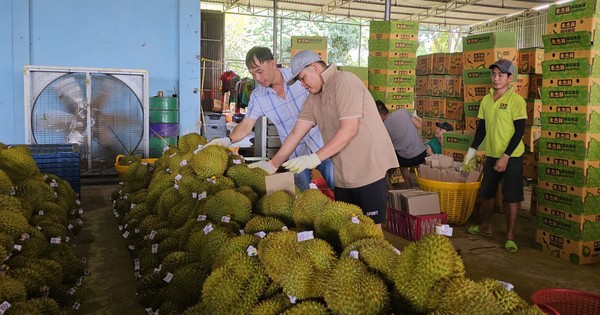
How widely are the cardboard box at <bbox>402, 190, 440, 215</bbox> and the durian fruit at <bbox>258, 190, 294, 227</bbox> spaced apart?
2642 mm

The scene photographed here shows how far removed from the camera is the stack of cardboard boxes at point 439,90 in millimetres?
7915

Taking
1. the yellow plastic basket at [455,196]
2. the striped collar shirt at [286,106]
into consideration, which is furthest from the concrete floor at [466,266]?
the striped collar shirt at [286,106]

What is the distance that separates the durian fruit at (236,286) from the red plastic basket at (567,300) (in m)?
1.53

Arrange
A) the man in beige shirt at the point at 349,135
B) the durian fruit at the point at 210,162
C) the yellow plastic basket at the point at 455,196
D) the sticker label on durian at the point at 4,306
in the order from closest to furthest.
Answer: the sticker label on durian at the point at 4,306
the man in beige shirt at the point at 349,135
the durian fruit at the point at 210,162
the yellow plastic basket at the point at 455,196

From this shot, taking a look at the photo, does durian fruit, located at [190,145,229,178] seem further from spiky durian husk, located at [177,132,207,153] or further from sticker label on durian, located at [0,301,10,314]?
sticker label on durian, located at [0,301,10,314]

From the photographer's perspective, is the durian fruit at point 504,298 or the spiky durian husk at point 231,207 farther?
the spiky durian husk at point 231,207

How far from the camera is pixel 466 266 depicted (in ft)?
13.9

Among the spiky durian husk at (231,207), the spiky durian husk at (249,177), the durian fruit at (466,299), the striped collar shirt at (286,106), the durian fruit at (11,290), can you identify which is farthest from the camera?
the striped collar shirt at (286,106)

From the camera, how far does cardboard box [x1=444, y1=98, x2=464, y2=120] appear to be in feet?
25.6

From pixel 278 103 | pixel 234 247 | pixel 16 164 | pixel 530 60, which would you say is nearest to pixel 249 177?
pixel 278 103

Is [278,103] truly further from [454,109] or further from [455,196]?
[454,109]

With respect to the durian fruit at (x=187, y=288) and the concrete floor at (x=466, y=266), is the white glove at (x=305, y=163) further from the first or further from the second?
the concrete floor at (x=466, y=266)

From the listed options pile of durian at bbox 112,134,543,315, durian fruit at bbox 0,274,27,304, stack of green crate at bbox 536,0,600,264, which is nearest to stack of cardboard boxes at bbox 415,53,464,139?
stack of green crate at bbox 536,0,600,264

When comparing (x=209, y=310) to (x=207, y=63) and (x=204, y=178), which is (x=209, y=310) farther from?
(x=207, y=63)
